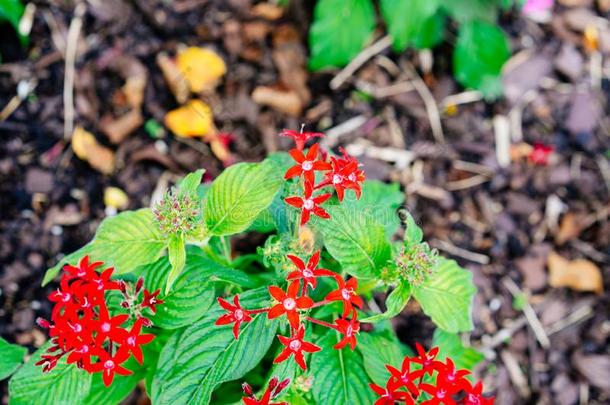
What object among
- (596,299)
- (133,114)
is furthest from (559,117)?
(133,114)

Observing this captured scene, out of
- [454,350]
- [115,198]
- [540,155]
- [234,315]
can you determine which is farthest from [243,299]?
[540,155]

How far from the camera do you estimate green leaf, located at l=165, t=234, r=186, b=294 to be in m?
1.33

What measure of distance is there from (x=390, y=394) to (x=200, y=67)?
1880mm

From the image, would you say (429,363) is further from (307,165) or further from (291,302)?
(307,165)

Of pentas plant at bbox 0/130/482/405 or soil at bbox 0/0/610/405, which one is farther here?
soil at bbox 0/0/610/405

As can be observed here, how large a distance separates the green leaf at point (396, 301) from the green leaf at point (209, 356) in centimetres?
25

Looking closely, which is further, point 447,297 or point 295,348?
point 447,297

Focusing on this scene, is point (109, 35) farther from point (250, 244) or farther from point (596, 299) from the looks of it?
point (596, 299)

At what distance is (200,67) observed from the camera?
2.83 m

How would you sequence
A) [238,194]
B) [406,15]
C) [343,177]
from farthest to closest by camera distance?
[406,15] → [238,194] → [343,177]

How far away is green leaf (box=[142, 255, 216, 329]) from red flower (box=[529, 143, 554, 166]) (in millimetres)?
1892

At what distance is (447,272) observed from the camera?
1.61 meters

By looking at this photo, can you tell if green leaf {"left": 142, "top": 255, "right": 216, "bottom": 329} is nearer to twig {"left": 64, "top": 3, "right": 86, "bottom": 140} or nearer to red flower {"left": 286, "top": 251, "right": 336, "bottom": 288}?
red flower {"left": 286, "top": 251, "right": 336, "bottom": 288}

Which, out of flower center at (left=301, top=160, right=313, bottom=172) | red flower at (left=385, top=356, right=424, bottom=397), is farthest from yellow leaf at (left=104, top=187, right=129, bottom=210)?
red flower at (left=385, top=356, right=424, bottom=397)
